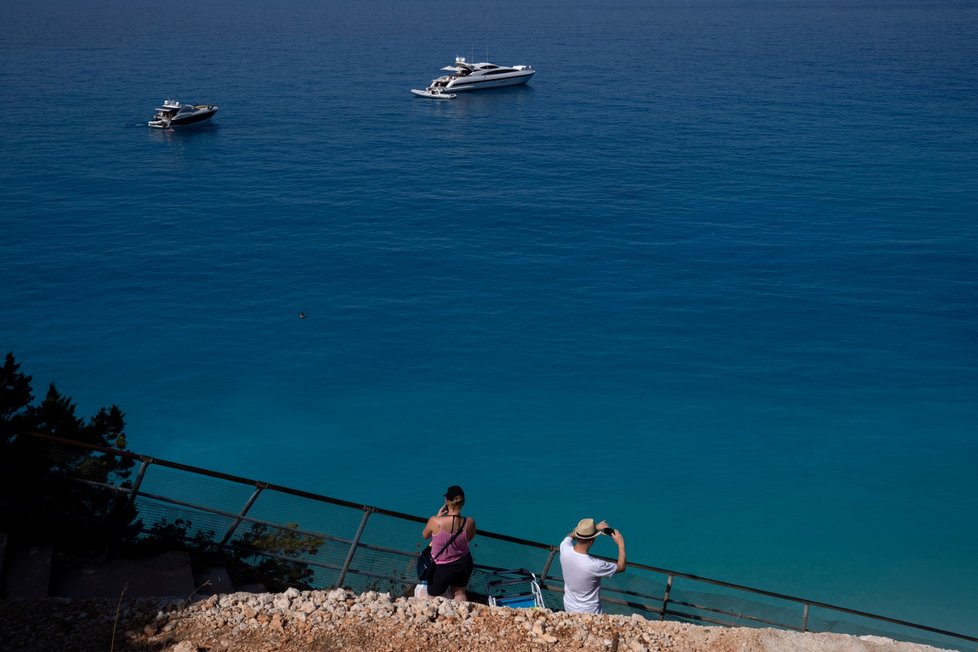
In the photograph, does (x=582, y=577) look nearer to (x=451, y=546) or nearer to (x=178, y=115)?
(x=451, y=546)

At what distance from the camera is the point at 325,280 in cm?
3394

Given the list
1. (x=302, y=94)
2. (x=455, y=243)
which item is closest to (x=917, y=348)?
(x=455, y=243)

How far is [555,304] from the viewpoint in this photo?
3191cm

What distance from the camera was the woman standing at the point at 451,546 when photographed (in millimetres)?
8930

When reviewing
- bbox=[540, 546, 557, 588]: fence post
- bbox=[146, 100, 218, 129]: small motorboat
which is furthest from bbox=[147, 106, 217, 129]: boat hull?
bbox=[540, 546, 557, 588]: fence post

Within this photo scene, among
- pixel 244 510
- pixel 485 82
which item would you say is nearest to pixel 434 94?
pixel 485 82

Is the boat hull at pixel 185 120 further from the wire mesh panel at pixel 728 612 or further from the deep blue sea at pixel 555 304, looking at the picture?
the wire mesh panel at pixel 728 612

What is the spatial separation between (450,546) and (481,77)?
67146mm

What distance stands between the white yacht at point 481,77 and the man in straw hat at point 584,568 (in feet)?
214

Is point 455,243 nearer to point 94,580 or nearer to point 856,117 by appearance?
point 94,580

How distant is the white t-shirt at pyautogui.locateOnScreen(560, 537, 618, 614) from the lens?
354 inches

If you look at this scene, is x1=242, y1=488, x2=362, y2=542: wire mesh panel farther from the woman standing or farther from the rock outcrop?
the woman standing

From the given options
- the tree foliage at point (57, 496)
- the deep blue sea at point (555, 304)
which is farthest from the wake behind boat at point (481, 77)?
the tree foliage at point (57, 496)

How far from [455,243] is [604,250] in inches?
258
